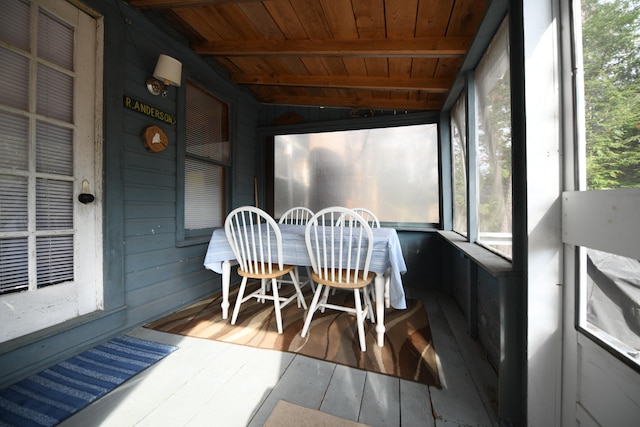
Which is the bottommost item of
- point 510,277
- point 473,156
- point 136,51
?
point 510,277

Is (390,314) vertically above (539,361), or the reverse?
(539,361)

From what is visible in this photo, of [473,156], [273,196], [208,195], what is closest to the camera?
[473,156]

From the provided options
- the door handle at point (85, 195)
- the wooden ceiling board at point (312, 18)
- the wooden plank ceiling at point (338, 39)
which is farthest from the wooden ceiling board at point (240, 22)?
the door handle at point (85, 195)

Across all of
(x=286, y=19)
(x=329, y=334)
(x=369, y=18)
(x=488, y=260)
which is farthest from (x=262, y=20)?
(x=329, y=334)

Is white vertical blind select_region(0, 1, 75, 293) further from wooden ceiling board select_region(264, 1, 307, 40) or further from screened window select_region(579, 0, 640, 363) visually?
screened window select_region(579, 0, 640, 363)

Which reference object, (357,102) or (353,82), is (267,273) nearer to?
(353,82)

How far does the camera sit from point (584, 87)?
869 mm

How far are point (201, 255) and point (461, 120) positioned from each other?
2895 mm

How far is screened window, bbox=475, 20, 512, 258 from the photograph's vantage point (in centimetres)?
135

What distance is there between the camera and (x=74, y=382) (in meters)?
1.27

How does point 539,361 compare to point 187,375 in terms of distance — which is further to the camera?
point 187,375

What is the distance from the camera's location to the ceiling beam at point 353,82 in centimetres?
232

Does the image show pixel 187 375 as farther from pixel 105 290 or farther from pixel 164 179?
pixel 164 179

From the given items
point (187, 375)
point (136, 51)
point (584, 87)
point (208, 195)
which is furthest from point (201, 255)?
point (584, 87)
